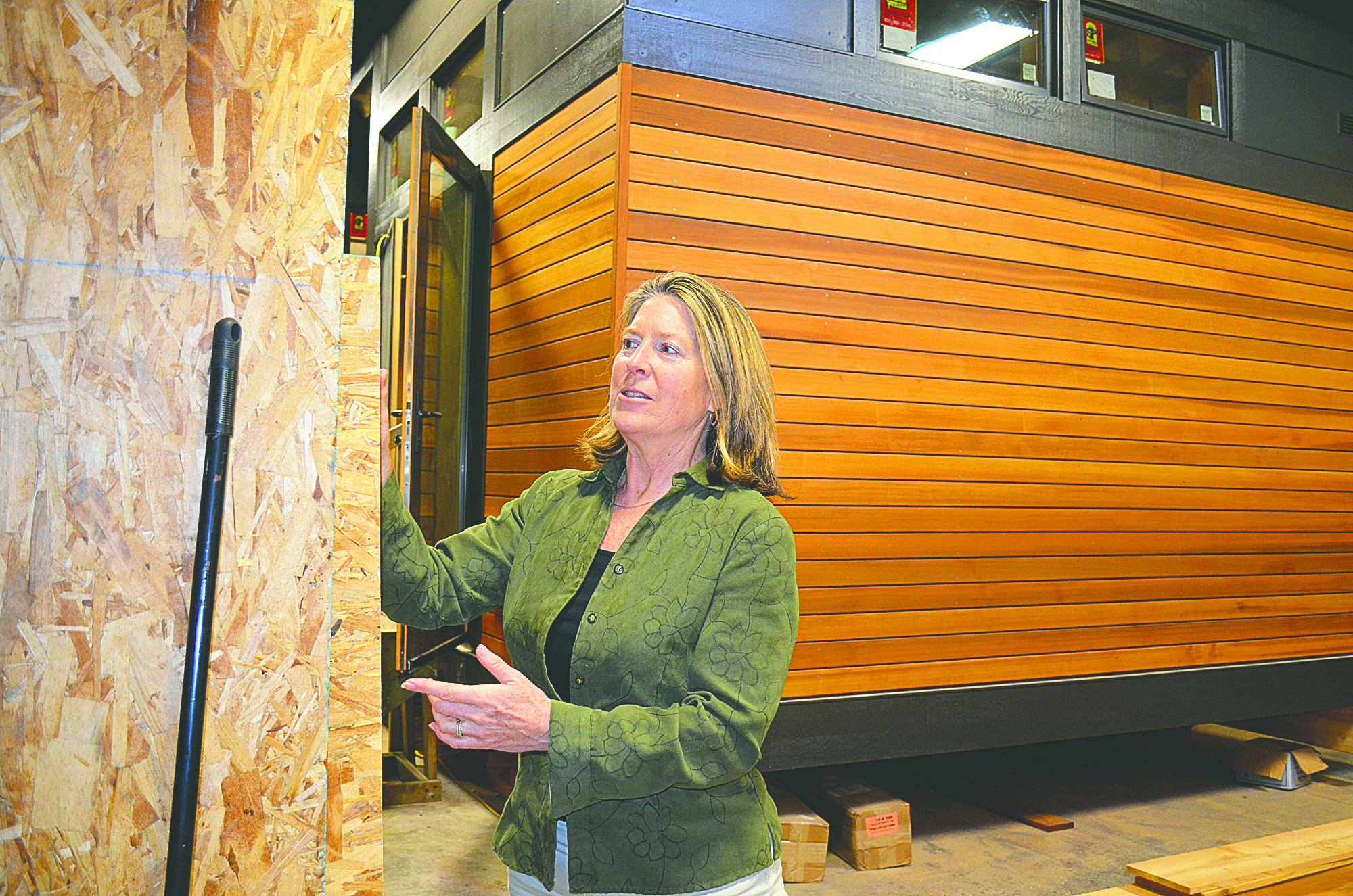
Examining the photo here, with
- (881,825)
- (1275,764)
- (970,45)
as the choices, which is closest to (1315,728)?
(1275,764)

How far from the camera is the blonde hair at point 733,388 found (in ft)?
5.65

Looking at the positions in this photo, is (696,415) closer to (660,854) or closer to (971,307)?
(660,854)

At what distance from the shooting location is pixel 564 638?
1604 mm

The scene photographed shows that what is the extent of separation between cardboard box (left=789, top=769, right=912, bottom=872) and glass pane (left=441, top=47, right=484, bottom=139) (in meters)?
3.71

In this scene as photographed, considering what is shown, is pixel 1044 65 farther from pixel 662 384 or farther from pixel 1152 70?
pixel 662 384

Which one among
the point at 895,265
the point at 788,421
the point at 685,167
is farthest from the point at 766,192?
the point at 788,421

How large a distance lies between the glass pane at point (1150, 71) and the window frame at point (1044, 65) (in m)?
0.21

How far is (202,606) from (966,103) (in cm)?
411

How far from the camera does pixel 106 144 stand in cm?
118

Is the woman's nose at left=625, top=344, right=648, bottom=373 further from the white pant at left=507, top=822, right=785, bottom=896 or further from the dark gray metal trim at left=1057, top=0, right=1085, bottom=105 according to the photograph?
the dark gray metal trim at left=1057, top=0, right=1085, bottom=105

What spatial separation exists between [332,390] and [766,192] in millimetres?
2924

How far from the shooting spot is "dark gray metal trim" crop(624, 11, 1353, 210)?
12.5 feet

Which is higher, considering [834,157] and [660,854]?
[834,157]

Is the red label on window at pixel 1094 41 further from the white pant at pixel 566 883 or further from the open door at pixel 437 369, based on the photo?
the white pant at pixel 566 883
